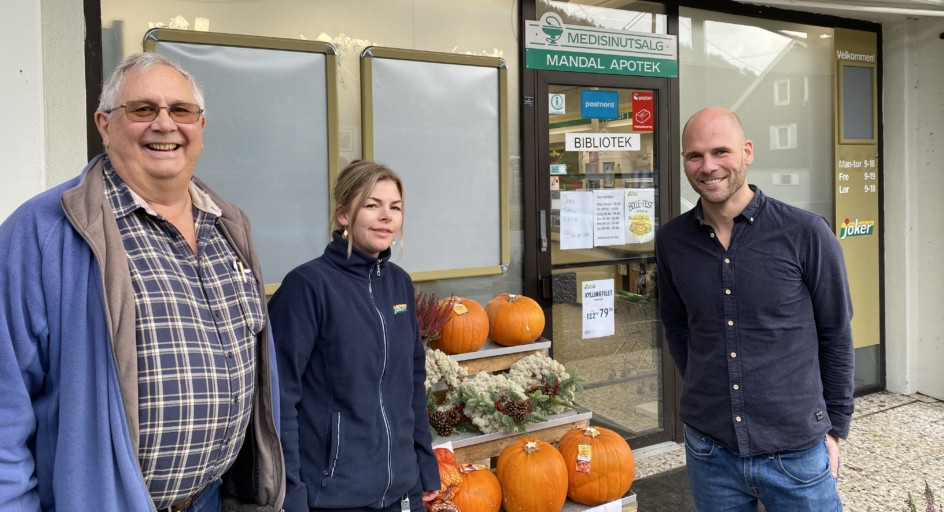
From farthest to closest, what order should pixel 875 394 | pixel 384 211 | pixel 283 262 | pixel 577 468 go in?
1. pixel 875 394
2. pixel 283 262
3. pixel 577 468
4. pixel 384 211

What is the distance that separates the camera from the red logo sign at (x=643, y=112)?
5.08 m

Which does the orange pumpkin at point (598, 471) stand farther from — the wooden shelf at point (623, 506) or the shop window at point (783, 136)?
the shop window at point (783, 136)

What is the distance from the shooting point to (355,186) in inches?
91.8

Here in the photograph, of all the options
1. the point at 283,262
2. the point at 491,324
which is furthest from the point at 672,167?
the point at 283,262

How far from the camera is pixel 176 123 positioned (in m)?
1.79

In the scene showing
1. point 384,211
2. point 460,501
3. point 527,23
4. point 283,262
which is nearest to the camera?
point 384,211

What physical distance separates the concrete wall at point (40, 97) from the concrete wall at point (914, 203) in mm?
6097

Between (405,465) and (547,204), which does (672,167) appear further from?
(405,465)

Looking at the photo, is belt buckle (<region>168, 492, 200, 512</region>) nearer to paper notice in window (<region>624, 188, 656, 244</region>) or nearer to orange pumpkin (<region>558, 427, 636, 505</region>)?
orange pumpkin (<region>558, 427, 636, 505</region>)

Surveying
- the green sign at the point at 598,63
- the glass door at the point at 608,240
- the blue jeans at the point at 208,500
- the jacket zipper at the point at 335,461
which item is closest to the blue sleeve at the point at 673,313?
the jacket zipper at the point at 335,461

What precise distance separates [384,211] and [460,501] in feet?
5.09

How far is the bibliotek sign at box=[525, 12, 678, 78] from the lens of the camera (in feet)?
15.3

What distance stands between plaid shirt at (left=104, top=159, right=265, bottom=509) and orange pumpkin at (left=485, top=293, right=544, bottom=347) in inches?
88.4

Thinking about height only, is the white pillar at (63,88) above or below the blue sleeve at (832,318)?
above
